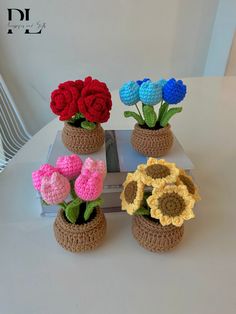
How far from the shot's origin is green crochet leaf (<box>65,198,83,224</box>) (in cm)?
47

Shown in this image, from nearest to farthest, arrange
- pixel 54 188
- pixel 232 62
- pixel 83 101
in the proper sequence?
1. pixel 54 188
2. pixel 83 101
3. pixel 232 62

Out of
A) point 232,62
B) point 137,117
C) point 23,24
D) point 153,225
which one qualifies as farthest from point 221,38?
point 153,225

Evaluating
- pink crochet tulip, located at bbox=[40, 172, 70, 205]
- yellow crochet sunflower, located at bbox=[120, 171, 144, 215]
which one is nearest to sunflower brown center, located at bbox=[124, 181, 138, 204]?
yellow crochet sunflower, located at bbox=[120, 171, 144, 215]

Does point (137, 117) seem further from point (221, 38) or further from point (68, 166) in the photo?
point (221, 38)

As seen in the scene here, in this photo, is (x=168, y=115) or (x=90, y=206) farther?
(x=168, y=115)

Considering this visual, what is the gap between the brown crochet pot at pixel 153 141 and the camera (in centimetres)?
61

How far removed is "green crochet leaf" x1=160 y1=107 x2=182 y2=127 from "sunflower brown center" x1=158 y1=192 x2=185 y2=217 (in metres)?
0.20

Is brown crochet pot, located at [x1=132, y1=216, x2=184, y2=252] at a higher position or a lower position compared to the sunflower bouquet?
lower

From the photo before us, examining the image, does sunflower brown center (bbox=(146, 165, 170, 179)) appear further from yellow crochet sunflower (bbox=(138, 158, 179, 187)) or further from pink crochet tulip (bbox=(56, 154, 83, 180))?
pink crochet tulip (bbox=(56, 154, 83, 180))

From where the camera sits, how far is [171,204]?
18.3 inches

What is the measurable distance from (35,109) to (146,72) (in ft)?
2.25

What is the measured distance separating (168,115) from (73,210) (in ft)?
0.91

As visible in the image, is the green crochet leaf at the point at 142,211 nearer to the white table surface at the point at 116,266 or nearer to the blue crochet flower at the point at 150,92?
the white table surface at the point at 116,266

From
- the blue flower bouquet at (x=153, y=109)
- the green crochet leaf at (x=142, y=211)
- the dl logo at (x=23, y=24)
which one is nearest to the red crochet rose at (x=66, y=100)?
the blue flower bouquet at (x=153, y=109)
